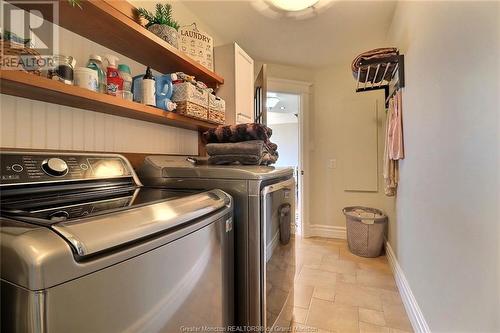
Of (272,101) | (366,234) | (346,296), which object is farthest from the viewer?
(272,101)

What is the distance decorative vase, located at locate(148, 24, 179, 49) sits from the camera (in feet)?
4.14

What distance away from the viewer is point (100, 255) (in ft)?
1.51

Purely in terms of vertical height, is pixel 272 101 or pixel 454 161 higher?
pixel 272 101

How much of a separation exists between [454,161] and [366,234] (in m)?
1.76

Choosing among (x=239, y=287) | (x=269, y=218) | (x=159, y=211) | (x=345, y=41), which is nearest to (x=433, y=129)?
(x=269, y=218)

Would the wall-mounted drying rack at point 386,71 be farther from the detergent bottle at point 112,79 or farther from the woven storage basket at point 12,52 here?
the woven storage basket at point 12,52

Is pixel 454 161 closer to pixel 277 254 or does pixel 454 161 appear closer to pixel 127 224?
pixel 277 254

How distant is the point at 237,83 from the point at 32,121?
1.34m

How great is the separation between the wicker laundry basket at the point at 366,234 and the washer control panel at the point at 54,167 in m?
2.36

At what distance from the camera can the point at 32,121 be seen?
0.93 meters

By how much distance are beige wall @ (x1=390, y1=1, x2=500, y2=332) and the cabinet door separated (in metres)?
1.19

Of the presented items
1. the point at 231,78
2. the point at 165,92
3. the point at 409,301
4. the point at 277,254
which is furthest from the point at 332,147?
the point at 165,92

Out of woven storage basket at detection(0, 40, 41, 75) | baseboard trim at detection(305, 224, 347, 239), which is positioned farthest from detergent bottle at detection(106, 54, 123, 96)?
baseboard trim at detection(305, 224, 347, 239)

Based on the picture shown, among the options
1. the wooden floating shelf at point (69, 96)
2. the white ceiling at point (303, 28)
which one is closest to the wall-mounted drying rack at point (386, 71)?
the white ceiling at point (303, 28)
